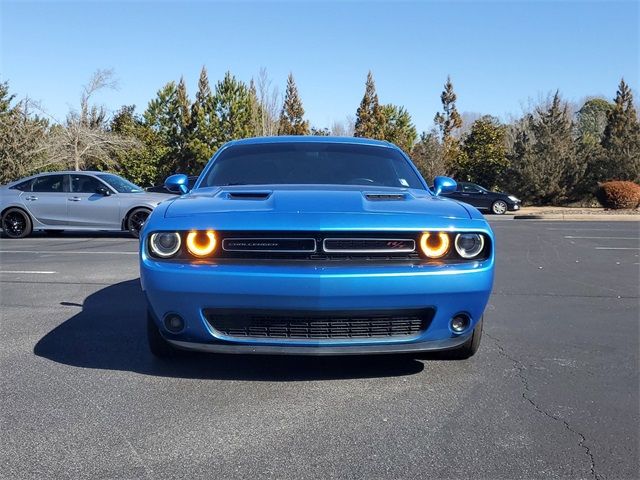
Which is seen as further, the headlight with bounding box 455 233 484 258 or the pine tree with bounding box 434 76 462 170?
the pine tree with bounding box 434 76 462 170

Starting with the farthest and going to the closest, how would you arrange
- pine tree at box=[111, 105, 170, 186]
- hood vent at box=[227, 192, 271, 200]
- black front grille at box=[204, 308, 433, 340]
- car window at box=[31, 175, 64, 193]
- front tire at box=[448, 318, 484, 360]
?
pine tree at box=[111, 105, 170, 186], car window at box=[31, 175, 64, 193], front tire at box=[448, 318, 484, 360], hood vent at box=[227, 192, 271, 200], black front grille at box=[204, 308, 433, 340]

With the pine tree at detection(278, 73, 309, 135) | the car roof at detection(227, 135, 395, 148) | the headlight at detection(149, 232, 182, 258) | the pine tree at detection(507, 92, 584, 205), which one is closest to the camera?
the headlight at detection(149, 232, 182, 258)

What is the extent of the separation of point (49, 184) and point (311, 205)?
11.0m

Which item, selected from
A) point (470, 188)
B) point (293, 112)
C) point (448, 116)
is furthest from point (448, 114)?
point (470, 188)

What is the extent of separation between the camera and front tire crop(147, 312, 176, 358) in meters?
3.85

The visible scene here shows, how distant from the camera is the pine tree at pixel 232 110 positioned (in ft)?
108

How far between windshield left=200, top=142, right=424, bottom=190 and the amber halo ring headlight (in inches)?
Answer: 53.8

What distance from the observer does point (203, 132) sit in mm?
33219

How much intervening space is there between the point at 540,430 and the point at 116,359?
8.80 feet

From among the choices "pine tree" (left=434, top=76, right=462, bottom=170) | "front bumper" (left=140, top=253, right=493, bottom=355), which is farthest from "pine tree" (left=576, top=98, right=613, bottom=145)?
"front bumper" (left=140, top=253, right=493, bottom=355)

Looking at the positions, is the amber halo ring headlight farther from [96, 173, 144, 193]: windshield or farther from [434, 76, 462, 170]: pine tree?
[434, 76, 462, 170]: pine tree

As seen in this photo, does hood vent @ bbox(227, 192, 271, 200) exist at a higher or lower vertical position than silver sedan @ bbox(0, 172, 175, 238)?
higher

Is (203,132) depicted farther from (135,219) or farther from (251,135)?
(135,219)

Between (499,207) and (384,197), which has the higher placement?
(384,197)
